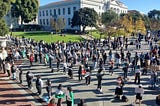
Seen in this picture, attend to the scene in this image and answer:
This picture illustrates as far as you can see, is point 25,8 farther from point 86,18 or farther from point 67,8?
point 67,8

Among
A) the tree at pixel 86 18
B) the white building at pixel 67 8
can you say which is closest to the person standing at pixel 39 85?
the tree at pixel 86 18

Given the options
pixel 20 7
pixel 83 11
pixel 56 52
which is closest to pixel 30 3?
pixel 20 7

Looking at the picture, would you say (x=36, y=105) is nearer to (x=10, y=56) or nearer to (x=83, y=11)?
(x=10, y=56)

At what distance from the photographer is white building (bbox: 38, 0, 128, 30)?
89.4 m

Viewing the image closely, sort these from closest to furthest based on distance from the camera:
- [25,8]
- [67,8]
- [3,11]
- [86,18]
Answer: [3,11] → [86,18] → [25,8] → [67,8]

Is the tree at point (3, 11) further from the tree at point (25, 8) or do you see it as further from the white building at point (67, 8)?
the white building at point (67, 8)

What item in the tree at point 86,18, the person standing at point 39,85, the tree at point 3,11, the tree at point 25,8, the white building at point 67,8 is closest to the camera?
the person standing at point 39,85

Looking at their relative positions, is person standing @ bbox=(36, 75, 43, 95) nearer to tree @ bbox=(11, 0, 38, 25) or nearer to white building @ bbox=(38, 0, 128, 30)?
tree @ bbox=(11, 0, 38, 25)

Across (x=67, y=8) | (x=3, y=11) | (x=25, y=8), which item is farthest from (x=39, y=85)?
(x=67, y=8)

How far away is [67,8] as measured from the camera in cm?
9181

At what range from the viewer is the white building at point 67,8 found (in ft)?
293

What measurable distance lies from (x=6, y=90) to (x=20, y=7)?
56.8 meters

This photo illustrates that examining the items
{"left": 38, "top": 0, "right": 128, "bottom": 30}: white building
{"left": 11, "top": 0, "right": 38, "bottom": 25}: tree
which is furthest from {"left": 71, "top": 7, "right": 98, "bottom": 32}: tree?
{"left": 11, "top": 0, "right": 38, "bottom": 25}: tree

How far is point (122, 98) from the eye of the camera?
19500 mm
